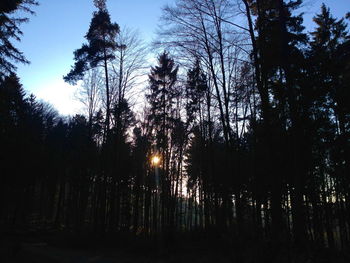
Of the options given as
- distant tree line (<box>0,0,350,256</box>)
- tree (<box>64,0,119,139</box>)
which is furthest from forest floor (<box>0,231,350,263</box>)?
tree (<box>64,0,119,139</box>)

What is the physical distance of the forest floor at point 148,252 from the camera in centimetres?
642

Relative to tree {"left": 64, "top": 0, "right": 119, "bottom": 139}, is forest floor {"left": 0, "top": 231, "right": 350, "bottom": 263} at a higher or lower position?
lower

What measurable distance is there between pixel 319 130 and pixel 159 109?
12.0 m

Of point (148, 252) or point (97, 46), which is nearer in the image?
point (148, 252)

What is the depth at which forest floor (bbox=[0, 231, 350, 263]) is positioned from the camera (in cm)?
642

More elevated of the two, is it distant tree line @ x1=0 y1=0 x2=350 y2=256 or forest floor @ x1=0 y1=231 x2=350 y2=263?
distant tree line @ x1=0 y1=0 x2=350 y2=256

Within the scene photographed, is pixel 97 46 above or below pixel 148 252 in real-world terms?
above

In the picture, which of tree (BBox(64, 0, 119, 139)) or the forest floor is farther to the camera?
tree (BBox(64, 0, 119, 139))

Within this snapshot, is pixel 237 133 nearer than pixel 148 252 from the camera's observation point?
No

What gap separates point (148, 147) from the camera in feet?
86.4

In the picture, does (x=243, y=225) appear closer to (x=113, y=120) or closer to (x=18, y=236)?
(x=113, y=120)

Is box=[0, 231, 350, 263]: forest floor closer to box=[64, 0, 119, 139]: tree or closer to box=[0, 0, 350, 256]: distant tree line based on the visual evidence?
box=[0, 0, 350, 256]: distant tree line

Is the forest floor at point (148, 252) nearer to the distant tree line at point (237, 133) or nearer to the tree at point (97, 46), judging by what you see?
the distant tree line at point (237, 133)

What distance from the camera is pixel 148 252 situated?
12.1 m
